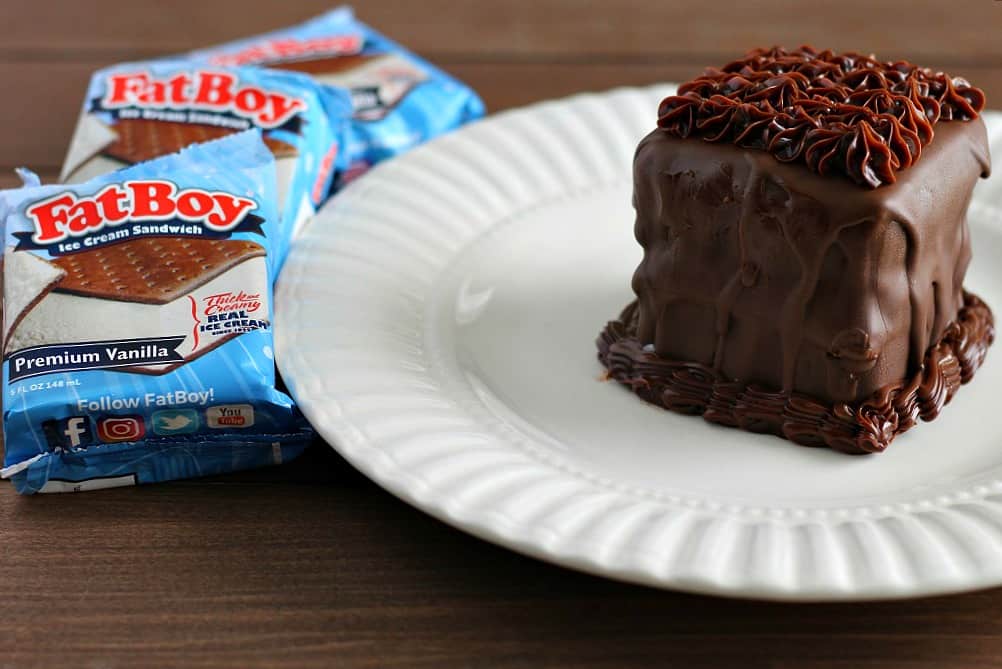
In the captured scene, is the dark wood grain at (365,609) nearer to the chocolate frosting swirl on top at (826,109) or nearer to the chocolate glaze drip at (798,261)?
the chocolate glaze drip at (798,261)

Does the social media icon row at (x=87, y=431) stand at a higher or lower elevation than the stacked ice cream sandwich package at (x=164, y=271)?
lower

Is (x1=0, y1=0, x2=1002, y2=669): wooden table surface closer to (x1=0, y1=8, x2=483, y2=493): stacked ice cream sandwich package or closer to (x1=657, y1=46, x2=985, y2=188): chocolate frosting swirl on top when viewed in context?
(x1=0, y1=8, x2=483, y2=493): stacked ice cream sandwich package

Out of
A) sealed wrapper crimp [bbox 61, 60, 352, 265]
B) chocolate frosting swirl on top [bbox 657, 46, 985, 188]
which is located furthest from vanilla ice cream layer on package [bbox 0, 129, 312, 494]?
chocolate frosting swirl on top [bbox 657, 46, 985, 188]

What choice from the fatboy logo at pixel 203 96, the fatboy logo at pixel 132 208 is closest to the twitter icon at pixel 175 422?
the fatboy logo at pixel 132 208

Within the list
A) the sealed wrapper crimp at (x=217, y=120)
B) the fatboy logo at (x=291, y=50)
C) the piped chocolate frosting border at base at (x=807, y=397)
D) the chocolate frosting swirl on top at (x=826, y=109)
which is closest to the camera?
the chocolate frosting swirl on top at (x=826, y=109)

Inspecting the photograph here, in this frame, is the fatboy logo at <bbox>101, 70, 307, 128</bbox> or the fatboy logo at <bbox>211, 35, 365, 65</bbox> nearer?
the fatboy logo at <bbox>101, 70, 307, 128</bbox>

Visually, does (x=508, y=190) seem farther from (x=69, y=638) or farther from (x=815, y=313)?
(x=69, y=638)

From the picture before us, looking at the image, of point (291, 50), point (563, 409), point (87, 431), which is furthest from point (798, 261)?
point (291, 50)
